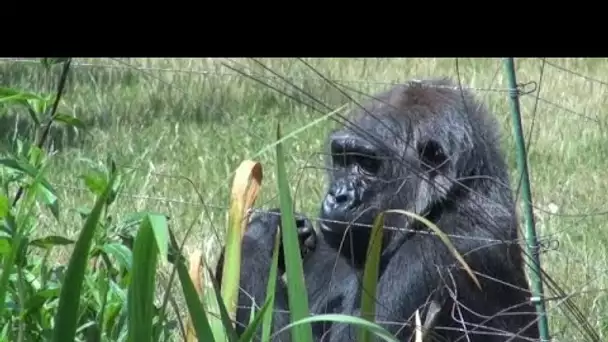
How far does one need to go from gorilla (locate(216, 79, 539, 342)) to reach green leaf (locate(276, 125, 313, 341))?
1.15m

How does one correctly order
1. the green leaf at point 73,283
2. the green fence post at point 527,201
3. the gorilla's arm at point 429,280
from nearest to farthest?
the green leaf at point 73,283 → the green fence post at point 527,201 → the gorilla's arm at point 429,280

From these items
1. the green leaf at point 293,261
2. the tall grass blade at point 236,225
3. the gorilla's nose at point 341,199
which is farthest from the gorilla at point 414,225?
the green leaf at point 293,261

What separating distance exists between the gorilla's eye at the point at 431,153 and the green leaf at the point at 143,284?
5.61 ft

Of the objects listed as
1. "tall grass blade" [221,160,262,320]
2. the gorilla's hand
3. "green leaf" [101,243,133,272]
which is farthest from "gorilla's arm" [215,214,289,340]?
"green leaf" [101,243,133,272]

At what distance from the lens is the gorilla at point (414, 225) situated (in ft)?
9.93

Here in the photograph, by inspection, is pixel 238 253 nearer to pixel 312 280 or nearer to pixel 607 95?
pixel 312 280

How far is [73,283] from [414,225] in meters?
1.73

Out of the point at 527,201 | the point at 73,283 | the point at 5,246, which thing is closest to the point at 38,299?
the point at 5,246

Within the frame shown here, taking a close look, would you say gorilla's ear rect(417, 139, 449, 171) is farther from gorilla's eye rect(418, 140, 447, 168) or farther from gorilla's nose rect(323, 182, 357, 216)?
gorilla's nose rect(323, 182, 357, 216)

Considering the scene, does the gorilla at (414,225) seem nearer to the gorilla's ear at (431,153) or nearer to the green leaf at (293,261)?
the gorilla's ear at (431,153)

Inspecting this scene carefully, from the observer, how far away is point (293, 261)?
5.77ft
